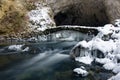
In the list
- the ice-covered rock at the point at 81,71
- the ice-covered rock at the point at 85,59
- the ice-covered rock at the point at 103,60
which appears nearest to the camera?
the ice-covered rock at the point at 81,71

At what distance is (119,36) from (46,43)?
4.73 meters

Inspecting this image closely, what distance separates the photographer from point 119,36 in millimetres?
13695

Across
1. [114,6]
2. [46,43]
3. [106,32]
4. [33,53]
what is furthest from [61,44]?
[114,6]

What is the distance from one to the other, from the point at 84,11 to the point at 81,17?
54cm

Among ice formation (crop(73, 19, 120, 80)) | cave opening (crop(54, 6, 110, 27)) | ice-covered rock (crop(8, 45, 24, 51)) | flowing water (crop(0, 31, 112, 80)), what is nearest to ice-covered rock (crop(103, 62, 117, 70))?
ice formation (crop(73, 19, 120, 80))

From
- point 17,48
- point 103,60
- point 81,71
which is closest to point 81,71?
point 81,71

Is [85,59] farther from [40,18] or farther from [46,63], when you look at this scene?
[40,18]

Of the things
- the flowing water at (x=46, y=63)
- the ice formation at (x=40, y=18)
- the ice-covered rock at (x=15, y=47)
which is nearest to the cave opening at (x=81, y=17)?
the ice formation at (x=40, y=18)

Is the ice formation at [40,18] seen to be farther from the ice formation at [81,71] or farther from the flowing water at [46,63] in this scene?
the ice formation at [81,71]

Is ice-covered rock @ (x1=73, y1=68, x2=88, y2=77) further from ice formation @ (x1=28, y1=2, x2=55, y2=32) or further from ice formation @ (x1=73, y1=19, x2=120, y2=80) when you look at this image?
ice formation @ (x1=28, y1=2, x2=55, y2=32)

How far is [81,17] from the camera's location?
20797mm

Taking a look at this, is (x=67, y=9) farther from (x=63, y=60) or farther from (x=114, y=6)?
(x=63, y=60)

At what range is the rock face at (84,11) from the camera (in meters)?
19.0

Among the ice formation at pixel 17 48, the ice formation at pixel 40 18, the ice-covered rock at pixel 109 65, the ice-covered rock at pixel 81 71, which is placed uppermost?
the ice formation at pixel 40 18
